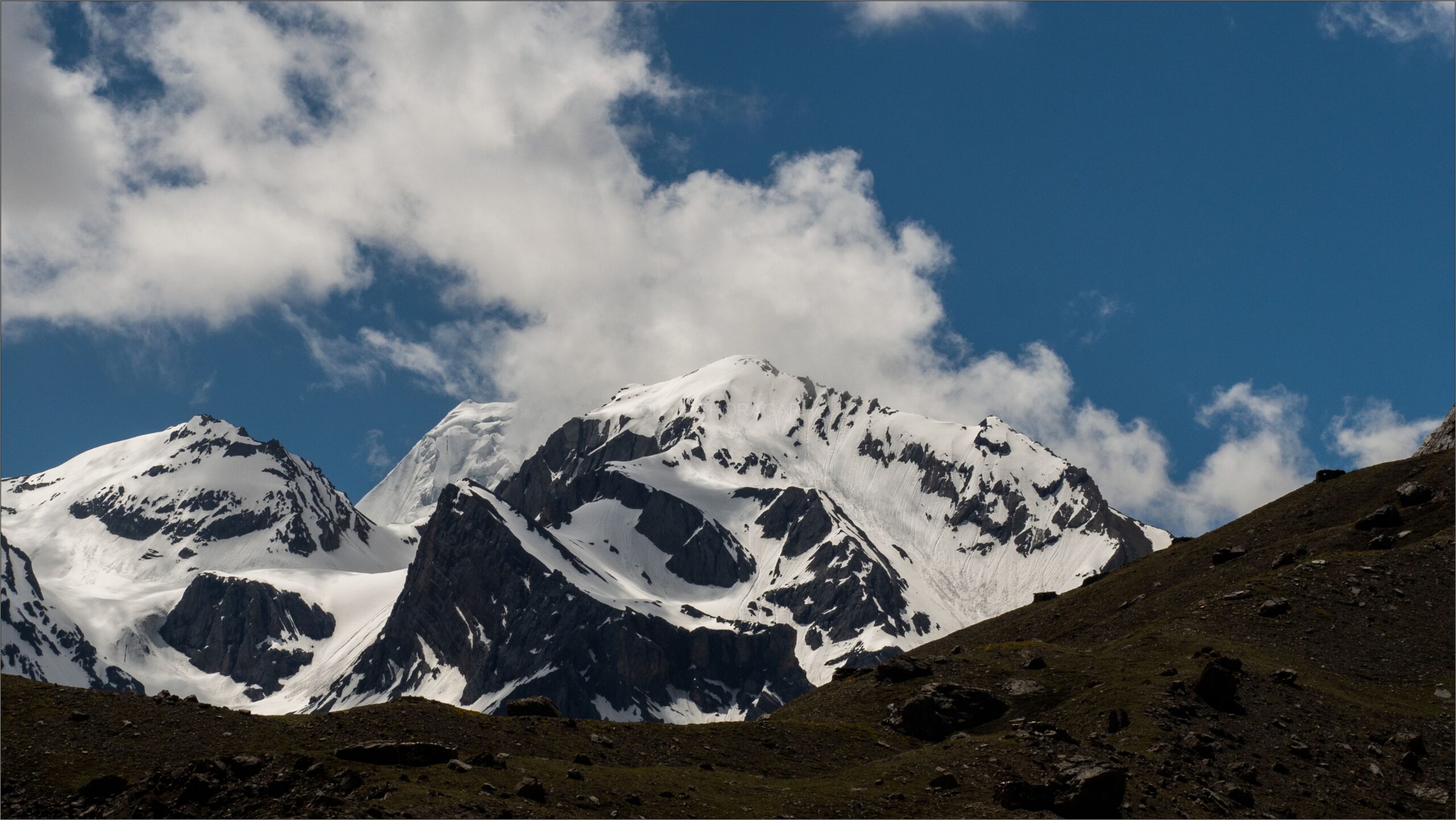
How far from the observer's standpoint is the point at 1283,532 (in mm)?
126188

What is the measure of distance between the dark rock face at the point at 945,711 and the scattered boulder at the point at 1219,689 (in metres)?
11.3

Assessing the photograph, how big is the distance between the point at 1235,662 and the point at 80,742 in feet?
201

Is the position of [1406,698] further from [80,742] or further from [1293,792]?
[80,742]

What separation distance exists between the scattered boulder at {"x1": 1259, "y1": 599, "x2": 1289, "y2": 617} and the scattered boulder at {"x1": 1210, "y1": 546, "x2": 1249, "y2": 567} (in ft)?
75.6

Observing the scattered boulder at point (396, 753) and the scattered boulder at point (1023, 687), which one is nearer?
the scattered boulder at point (396, 753)

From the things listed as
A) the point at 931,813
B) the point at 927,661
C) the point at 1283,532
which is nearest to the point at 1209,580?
the point at 1283,532

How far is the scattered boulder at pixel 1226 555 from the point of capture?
394 feet

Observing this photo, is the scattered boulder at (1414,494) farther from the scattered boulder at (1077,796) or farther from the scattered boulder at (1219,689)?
the scattered boulder at (1077,796)

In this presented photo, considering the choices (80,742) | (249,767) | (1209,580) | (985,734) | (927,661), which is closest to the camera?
(249,767)

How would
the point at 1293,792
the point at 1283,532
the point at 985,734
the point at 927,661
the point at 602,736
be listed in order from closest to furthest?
the point at 1293,792 < the point at 602,736 < the point at 985,734 < the point at 927,661 < the point at 1283,532

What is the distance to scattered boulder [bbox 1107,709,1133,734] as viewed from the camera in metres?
73.2

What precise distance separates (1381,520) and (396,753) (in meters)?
88.2

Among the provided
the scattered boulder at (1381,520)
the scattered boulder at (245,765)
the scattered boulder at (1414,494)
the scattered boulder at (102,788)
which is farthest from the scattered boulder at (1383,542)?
the scattered boulder at (102,788)

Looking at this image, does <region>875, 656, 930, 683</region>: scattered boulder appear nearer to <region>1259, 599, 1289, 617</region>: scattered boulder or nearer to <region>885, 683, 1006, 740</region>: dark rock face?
<region>885, 683, 1006, 740</region>: dark rock face
